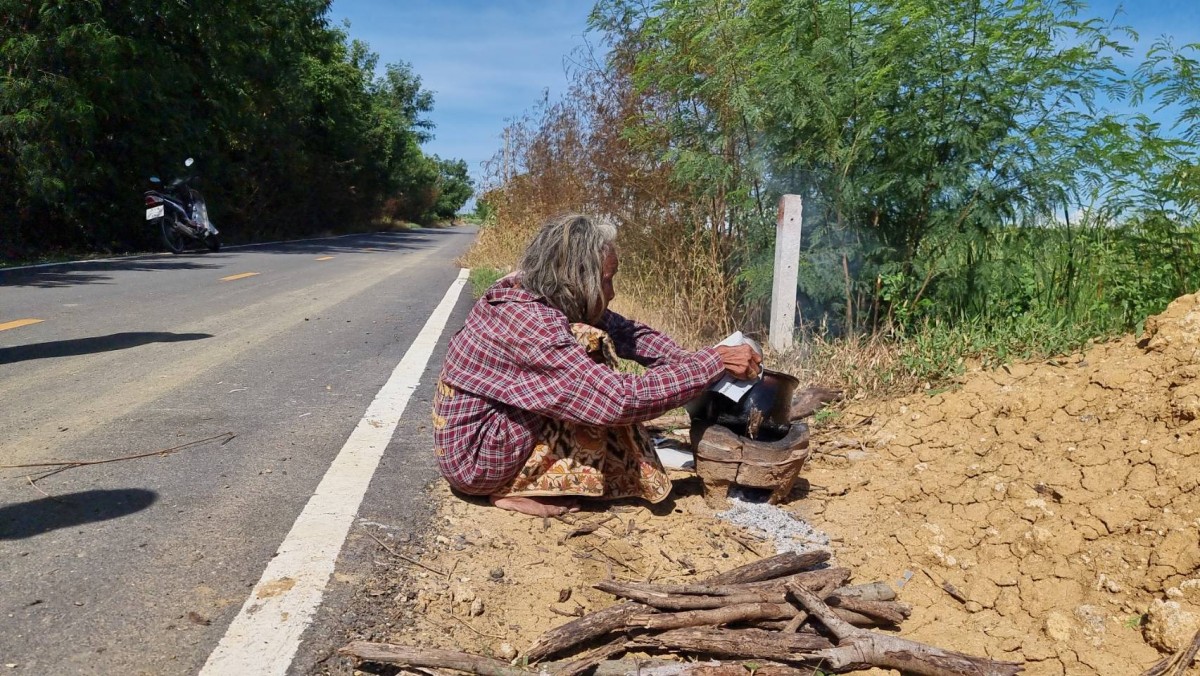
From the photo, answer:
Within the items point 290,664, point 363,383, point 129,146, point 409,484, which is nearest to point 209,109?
point 129,146

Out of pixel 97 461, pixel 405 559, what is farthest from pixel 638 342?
pixel 97 461

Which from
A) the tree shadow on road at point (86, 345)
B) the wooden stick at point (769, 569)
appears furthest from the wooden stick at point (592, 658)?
the tree shadow on road at point (86, 345)

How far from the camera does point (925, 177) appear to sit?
17.4 feet

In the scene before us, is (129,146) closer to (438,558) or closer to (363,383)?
(363,383)

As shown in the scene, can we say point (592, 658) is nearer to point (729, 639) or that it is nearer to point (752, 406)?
point (729, 639)

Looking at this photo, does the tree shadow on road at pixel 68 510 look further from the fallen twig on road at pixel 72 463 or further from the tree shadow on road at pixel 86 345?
the tree shadow on road at pixel 86 345

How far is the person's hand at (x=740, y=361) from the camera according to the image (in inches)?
145

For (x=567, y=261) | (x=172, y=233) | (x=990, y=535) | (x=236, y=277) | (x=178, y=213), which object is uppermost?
(x=178, y=213)

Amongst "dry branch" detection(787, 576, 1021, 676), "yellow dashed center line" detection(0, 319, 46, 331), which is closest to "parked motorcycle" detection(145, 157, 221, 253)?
"yellow dashed center line" detection(0, 319, 46, 331)

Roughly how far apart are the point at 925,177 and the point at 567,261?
9.17 ft

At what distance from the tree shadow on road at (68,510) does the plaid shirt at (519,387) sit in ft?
4.07

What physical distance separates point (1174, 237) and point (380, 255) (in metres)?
18.8

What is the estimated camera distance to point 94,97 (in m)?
16.9

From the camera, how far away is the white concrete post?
5605 millimetres
